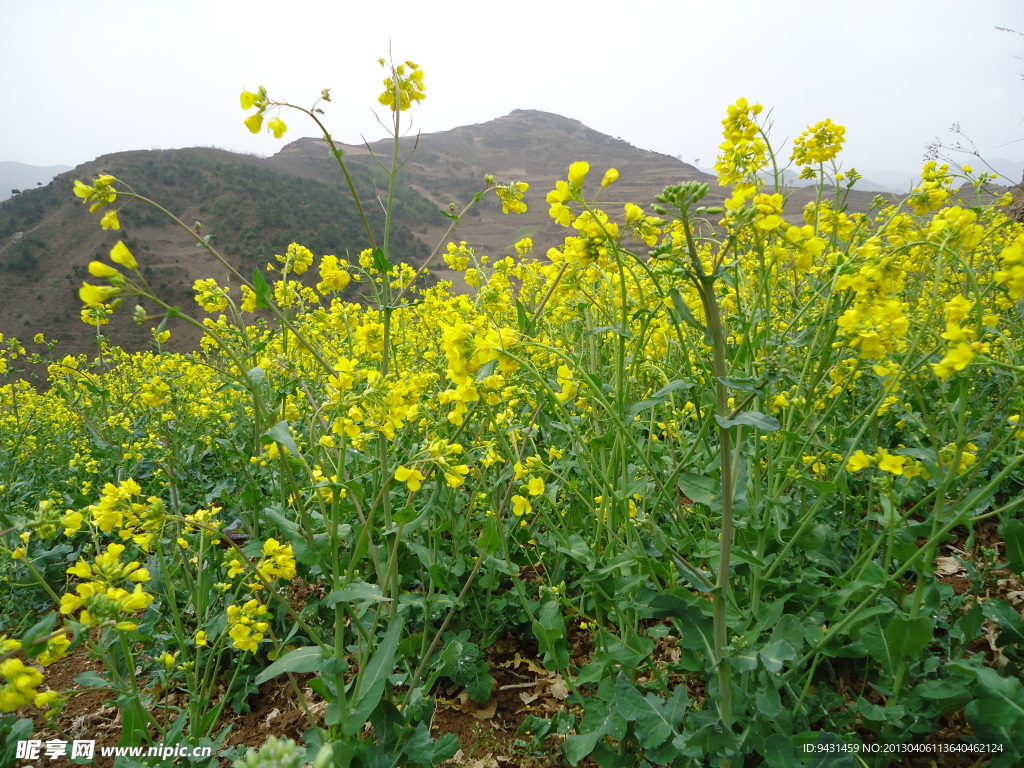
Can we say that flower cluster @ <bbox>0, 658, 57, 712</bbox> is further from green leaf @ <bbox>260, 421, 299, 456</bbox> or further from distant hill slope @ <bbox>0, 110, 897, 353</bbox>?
distant hill slope @ <bbox>0, 110, 897, 353</bbox>

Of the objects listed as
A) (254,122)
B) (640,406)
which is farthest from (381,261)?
(640,406)

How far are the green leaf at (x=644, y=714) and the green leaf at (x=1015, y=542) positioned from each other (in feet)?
4.01

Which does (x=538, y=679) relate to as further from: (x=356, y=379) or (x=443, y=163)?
(x=443, y=163)

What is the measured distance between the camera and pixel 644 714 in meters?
1.42

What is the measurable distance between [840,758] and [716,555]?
610 mm

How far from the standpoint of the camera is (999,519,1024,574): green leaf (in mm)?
1542

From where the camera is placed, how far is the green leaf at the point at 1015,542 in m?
1.54

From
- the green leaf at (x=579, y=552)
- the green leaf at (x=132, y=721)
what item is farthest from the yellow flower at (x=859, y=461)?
the green leaf at (x=132, y=721)

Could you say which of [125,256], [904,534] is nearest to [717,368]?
[904,534]

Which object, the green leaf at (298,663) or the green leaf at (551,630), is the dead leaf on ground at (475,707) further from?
the green leaf at (298,663)

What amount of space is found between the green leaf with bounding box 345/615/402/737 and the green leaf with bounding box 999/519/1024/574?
1943 mm

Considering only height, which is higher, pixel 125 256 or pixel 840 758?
pixel 125 256

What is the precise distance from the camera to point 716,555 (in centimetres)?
177

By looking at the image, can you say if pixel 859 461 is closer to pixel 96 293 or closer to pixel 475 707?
pixel 475 707
